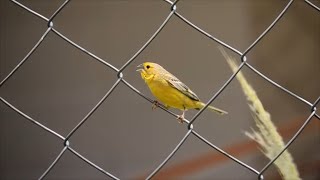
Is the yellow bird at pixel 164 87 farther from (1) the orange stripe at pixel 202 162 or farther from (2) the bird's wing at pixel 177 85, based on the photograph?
(1) the orange stripe at pixel 202 162

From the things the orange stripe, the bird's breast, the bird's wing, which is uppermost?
the orange stripe

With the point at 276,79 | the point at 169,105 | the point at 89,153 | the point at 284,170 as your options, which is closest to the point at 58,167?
the point at 89,153

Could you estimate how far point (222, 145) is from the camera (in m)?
3.77

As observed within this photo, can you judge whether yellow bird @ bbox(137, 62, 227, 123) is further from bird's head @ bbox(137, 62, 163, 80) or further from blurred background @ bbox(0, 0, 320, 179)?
blurred background @ bbox(0, 0, 320, 179)

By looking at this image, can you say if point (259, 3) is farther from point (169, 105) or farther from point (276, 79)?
point (169, 105)

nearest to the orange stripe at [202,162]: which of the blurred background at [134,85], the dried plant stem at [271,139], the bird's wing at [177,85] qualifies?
the blurred background at [134,85]

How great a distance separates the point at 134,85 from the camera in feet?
11.9

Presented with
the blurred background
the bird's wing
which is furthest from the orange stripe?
the bird's wing

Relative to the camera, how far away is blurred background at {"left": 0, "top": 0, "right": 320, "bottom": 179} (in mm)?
3658

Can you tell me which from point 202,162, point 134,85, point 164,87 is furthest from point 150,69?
point 202,162

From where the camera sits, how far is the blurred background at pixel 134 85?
3658mm

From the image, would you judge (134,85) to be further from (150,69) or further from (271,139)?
(271,139)

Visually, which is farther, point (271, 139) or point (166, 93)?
point (166, 93)

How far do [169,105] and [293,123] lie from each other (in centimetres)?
234
